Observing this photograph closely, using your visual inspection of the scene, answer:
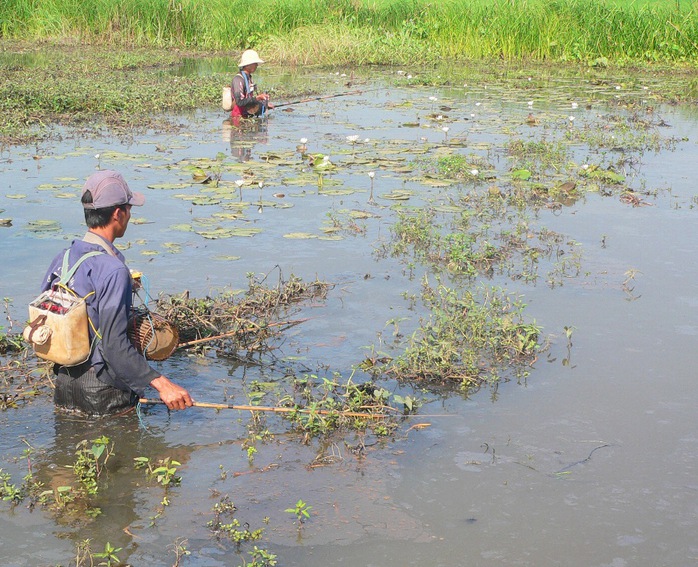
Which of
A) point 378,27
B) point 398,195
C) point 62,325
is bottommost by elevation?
point 398,195

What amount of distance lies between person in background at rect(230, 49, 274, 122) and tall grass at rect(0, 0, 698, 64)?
7.76m

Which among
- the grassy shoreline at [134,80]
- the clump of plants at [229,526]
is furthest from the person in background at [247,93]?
the clump of plants at [229,526]

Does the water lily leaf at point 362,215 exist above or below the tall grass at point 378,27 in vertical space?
below

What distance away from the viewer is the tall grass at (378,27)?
796 inches

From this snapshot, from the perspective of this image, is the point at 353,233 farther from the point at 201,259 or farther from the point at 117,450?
the point at 117,450

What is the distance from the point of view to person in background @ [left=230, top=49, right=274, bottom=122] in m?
12.4

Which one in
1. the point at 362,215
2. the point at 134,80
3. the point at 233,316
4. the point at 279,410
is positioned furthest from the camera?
the point at 134,80

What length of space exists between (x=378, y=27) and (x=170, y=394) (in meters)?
20.1

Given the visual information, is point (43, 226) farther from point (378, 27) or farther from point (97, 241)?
point (378, 27)

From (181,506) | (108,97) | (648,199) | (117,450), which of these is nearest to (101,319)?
(117,450)

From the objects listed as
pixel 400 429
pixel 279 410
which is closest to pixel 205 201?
pixel 279 410

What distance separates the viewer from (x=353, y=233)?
7.67m

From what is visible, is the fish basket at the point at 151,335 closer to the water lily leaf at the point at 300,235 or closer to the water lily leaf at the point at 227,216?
the water lily leaf at the point at 300,235

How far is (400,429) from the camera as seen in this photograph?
441 centimetres
